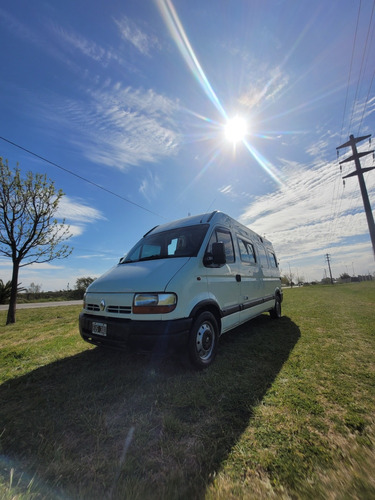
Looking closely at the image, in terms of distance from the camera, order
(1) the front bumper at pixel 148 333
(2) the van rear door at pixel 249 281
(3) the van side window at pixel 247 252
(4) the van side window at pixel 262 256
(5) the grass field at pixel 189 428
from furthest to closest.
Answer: (4) the van side window at pixel 262 256
(3) the van side window at pixel 247 252
(2) the van rear door at pixel 249 281
(1) the front bumper at pixel 148 333
(5) the grass field at pixel 189 428

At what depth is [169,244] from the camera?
4.06 metres

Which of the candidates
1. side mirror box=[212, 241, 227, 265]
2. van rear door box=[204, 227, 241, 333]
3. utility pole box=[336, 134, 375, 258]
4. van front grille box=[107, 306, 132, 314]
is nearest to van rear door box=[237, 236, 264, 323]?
van rear door box=[204, 227, 241, 333]

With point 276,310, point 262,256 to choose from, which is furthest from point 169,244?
point 276,310

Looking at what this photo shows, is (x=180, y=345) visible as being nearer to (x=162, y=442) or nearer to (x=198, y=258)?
(x=162, y=442)

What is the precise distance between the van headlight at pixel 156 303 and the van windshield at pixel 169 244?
2.80 feet

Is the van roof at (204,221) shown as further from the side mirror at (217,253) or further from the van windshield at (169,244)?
the side mirror at (217,253)

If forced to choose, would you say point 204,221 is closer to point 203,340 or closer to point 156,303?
point 156,303

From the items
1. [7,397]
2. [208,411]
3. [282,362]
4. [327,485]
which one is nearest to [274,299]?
[282,362]

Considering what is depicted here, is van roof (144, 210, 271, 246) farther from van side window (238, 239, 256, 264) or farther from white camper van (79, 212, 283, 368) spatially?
van side window (238, 239, 256, 264)

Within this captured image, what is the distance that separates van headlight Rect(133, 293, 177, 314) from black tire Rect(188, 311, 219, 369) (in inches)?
20.4

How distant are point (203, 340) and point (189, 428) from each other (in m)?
1.27

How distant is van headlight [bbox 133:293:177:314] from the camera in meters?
2.68

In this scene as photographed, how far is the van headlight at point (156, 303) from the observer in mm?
2684

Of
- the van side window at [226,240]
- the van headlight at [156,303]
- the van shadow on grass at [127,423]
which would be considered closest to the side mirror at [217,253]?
the van side window at [226,240]
